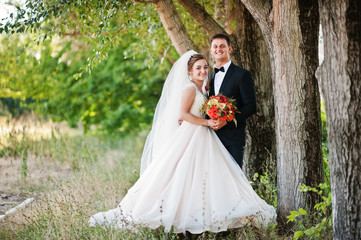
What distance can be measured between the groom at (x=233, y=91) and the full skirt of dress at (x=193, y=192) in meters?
0.21

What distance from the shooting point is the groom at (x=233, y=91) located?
448cm

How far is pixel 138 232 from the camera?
418 cm

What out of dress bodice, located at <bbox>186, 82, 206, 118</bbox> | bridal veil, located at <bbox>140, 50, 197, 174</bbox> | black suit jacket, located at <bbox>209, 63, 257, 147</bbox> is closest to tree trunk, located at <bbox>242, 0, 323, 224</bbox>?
black suit jacket, located at <bbox>209, 63, 257, 147</bbox>

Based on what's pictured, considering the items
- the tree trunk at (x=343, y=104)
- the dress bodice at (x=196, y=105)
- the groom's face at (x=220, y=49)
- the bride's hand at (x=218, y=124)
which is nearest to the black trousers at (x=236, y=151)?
the bride's hand at (x=218, y=124)

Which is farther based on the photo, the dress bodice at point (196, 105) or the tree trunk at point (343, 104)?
the dress bodice at point (196, 105)

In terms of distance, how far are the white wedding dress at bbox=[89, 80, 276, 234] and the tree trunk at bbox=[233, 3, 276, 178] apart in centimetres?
136

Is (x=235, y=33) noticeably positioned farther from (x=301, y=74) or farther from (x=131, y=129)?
(x=131, y=129)

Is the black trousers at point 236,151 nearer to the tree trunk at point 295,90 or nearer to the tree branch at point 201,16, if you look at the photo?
the tree trunk at point 295,90

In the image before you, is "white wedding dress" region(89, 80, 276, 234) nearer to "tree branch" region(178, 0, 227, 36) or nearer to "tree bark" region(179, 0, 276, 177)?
"tree bark" region(179, 0, 276, 177)

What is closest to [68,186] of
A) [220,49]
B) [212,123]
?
[212,123]

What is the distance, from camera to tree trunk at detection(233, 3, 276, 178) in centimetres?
564

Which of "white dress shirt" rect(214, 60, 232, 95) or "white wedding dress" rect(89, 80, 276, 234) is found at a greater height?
"white dress shirt" rect(214, 60, 232, 95)

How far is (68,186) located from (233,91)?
9.85 feet

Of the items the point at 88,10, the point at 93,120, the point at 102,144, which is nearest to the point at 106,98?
the point at 93,120
